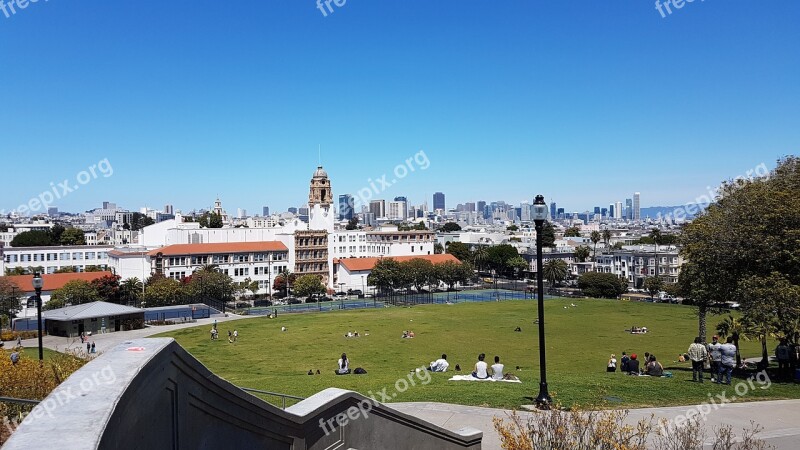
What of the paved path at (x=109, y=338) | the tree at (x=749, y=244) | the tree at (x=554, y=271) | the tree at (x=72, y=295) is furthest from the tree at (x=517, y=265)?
the tree at (x=749, y=244)

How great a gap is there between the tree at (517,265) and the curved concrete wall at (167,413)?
109 meters

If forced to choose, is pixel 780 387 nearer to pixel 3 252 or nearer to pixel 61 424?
pixel 61 424

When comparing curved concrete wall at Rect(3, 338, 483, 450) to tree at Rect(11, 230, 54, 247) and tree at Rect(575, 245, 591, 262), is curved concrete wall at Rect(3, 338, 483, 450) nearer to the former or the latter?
tree at Rect(11, 230, 54, 247)

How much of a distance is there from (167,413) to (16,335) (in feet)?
150

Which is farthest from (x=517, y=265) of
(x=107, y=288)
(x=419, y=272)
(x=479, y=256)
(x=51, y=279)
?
(x=51, y=279)

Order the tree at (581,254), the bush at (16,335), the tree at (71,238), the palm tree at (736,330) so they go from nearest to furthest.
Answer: the palm tree at (736,330) → the bush at (16,335) → the tree at (71,238) → the tree at (581,254)

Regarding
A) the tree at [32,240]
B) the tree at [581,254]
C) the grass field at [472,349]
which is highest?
the tree at [32,240]

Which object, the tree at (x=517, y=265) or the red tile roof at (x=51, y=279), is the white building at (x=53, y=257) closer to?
the red tile roof at (x=51, y=279)

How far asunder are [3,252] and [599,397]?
302 ft

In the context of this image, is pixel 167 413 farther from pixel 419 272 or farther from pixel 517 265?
pixel 517 265

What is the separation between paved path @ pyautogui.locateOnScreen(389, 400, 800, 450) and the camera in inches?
440

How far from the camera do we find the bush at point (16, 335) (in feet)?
133

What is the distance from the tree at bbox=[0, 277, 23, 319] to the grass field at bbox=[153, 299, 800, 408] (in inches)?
785

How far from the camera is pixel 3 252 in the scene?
81.3m
